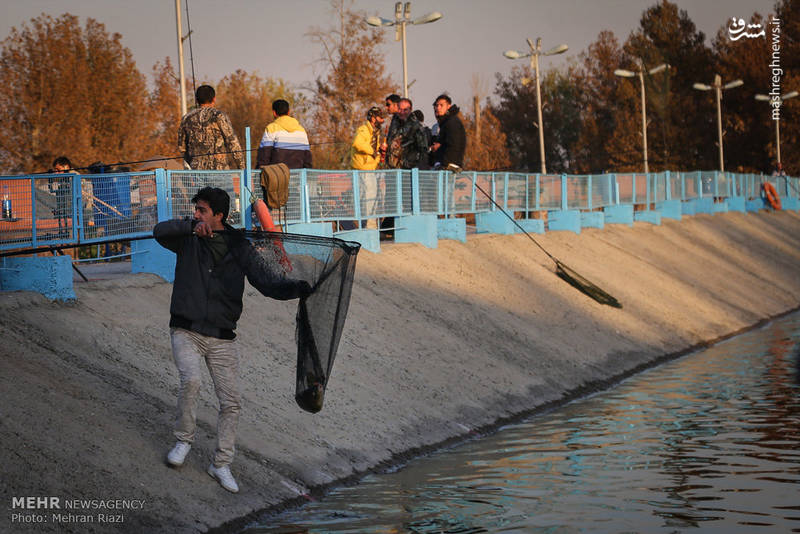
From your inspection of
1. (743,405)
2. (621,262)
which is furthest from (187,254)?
(621,262)

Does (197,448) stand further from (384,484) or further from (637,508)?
(637,508)

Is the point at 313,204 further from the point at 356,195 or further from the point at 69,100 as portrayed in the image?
the point at 69,100

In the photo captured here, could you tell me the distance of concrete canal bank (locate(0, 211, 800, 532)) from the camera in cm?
956

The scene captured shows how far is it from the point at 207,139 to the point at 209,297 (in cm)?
799

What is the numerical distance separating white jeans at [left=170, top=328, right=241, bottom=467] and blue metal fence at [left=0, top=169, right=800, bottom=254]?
158 inches

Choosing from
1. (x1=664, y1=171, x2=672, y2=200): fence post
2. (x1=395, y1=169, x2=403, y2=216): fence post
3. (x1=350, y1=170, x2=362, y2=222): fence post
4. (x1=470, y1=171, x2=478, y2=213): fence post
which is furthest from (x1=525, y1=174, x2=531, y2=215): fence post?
(x1=664, y1=171, x2=672, y2=200): fence post

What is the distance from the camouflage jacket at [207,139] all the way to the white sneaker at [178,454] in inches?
300

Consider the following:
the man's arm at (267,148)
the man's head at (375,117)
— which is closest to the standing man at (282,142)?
the man's arm at (267,148)

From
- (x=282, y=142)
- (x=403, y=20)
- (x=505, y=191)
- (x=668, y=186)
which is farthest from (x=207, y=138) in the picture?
(x=668, y=186)

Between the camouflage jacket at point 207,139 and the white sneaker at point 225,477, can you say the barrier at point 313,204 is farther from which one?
the white sneaker at point 225,477

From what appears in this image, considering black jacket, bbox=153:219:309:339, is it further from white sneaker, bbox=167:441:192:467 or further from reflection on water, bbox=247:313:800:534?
reflection on water, bbox=247:313:800:534

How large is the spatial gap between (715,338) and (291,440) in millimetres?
15088

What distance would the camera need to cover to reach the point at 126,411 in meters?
11.0

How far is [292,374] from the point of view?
13930mm
